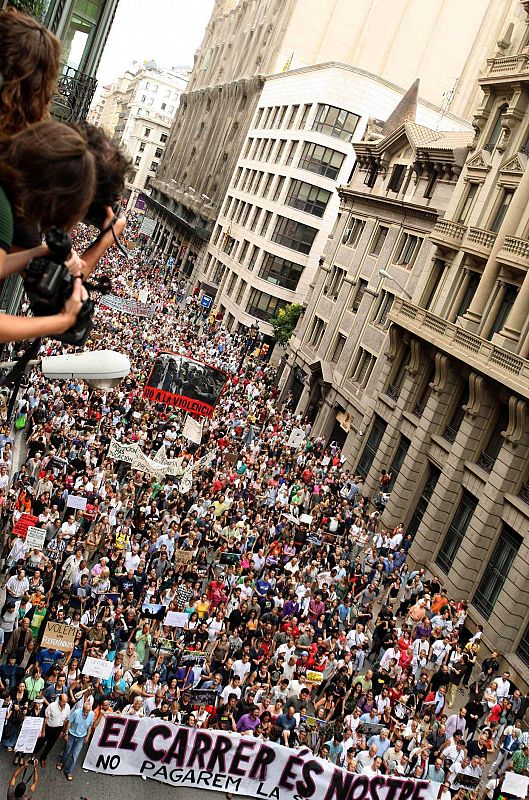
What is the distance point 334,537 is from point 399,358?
1375cm

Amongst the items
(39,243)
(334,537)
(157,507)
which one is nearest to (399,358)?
(334,537)

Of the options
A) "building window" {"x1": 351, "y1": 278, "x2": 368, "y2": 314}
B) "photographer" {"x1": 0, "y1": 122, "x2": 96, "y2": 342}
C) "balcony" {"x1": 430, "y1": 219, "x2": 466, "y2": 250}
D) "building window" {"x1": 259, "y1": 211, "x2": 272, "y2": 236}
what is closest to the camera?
"photographer" {"x1": 0, "y1": 122, "x2": 96, "y2": 342}

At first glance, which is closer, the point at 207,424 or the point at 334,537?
the point at 334,537

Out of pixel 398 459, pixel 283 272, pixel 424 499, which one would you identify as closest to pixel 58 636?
pixel 424 499

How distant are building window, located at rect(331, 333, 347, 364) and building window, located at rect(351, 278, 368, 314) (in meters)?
1.64

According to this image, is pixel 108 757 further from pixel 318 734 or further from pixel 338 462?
pixel 338 462

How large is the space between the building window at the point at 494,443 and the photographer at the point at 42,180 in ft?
95.8

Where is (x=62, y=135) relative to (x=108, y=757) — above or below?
above

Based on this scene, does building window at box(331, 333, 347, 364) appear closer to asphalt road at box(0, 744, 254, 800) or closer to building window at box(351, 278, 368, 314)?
building window at box(351, 278, 368, 314)

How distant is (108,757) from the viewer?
1566cm

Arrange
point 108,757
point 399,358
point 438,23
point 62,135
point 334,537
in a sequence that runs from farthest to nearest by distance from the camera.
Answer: point 438,23 → point 399,358 → point 334,537 → point 108,757 → point 62,135

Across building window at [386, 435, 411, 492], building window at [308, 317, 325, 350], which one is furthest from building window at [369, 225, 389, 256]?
building window at [386, 435, 411, 492]

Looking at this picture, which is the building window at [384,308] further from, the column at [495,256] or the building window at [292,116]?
the building window at [292,116]

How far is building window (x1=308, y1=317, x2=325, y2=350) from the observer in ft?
182
